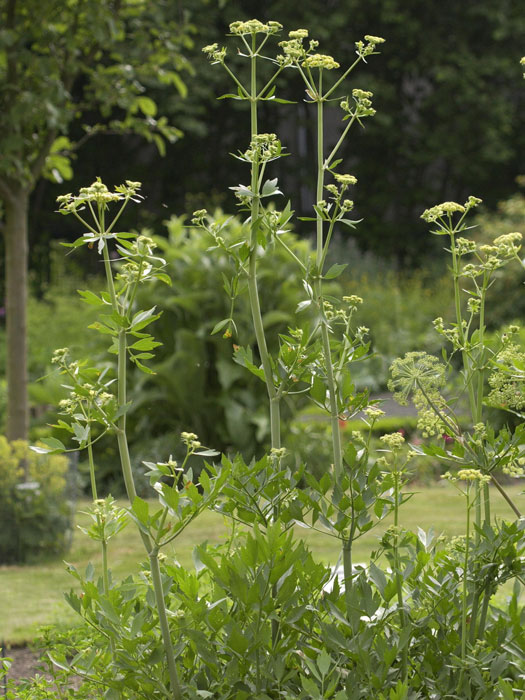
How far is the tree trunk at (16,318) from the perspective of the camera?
16.1 ft

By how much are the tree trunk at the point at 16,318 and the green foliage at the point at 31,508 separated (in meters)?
0.27

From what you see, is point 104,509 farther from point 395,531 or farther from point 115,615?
point 395,531

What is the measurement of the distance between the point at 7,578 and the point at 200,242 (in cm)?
325

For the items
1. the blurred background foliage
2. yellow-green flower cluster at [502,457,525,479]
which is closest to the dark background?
the blurred background foliage

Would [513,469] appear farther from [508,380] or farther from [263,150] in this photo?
[263,150]

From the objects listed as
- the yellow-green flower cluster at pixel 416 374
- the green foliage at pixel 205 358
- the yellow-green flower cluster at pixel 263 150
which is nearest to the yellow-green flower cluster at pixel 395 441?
the yellow-green flower cluster at pixel 416 374

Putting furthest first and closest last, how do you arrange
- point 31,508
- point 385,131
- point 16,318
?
point 385,131 → point 16,318 → point 31,508

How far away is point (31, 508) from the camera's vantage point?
4.61 m

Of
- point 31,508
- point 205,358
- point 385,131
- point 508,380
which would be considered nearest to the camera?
point 508,380

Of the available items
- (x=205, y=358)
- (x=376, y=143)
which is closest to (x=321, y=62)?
(x=205, y=358)

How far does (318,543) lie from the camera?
5.00m

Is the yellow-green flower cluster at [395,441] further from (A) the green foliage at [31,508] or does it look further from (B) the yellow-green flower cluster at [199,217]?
(A) the green foliage at [31,508]

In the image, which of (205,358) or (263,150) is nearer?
(263,150)

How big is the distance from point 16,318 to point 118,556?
137 cm
